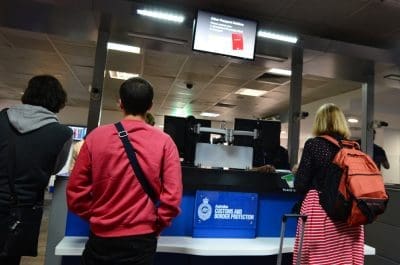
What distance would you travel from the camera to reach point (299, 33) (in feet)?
13.0

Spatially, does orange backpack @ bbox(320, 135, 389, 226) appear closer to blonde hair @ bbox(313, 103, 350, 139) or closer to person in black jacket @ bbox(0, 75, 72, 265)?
blonde hair @ bbox(313, 103, 350, 139)

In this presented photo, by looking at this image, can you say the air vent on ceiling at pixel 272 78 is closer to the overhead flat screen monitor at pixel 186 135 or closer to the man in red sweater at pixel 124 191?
the overhead flat screen monitor at pixel 186 135

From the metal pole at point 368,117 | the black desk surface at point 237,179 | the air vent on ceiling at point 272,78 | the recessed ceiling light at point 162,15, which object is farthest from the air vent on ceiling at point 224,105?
the black desk surface at point 237,179

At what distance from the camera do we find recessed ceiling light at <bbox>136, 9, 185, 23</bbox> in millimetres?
3391

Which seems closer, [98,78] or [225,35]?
[225,35]

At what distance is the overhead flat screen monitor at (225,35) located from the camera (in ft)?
11.4

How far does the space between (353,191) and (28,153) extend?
151 cm

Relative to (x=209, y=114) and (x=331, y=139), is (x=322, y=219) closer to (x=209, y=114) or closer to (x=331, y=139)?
(x=331, y=139)

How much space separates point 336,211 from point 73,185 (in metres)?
1.22

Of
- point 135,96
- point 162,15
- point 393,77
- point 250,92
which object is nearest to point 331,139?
point 135,96

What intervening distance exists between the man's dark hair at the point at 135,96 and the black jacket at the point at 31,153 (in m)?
0.47

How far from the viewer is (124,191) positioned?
4.02 ft

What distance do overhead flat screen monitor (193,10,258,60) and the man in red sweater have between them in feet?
7.50

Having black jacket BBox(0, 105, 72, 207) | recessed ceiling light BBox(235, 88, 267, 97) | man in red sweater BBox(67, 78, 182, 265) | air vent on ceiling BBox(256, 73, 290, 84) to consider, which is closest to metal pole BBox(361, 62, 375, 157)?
air vent on ceiling BBox(256, 73, 290, 84)
